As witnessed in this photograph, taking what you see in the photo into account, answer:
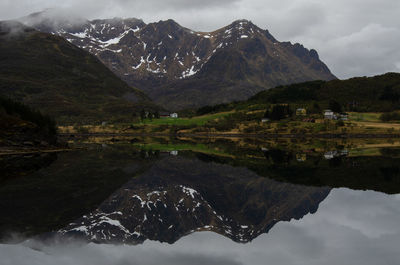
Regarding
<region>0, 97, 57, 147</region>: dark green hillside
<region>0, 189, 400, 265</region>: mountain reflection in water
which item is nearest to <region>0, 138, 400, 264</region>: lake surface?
<region>0, 189, 400, 265</region>: mountain reflection in water

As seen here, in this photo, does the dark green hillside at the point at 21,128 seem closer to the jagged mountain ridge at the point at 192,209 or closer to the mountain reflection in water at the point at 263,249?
the jagged mountain ridge at the point at 192,209

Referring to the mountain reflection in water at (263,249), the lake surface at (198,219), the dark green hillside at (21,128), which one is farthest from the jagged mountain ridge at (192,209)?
the dark green hillside at (21,128)

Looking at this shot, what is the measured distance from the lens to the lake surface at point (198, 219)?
14.4 metres

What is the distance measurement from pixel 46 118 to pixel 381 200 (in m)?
74.1

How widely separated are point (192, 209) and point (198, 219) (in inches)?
110

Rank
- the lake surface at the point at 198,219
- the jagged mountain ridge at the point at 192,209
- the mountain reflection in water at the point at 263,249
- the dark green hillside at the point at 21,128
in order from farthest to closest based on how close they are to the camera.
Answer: the dark green hillside at the point at 21,128 < the jagged mountain ridge at the point at 192,209 < the lake surface at the point at 198,219 < the mountain reflection in water at the point at 263,249

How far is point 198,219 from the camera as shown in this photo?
843 inches

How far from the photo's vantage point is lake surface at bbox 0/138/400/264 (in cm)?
1442

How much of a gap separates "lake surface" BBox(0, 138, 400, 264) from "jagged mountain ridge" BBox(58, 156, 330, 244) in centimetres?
7

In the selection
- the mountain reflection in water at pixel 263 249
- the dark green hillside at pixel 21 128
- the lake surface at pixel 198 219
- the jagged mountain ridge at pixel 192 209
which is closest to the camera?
the mountain reflection in water at pixel 263 249

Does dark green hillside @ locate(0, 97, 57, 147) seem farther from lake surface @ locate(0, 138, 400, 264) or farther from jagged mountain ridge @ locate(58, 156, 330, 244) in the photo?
jagged mountain ridge @ locate(58, 156, 330, 244)

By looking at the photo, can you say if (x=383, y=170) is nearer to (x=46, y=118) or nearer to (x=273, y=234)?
(x=273, y=234)

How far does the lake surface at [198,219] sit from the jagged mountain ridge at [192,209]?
68 millimetres

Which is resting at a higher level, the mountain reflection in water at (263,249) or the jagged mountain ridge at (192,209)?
the mountain reflection in water at (263,249)
